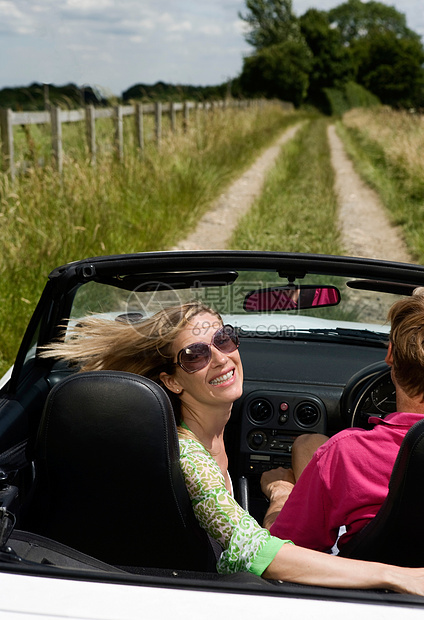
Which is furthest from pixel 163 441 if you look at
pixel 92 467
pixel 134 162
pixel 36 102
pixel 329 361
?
pixel 134 162

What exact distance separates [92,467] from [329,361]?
1959 mm

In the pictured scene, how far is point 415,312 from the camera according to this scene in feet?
6.57

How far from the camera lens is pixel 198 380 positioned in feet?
7.95

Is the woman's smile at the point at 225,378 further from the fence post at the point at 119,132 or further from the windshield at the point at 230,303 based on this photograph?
the fence post at the point at 119,132

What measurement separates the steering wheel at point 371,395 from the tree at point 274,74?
219 feet

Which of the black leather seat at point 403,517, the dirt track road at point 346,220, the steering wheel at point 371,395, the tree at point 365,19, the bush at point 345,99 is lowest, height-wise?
the dirt track road at point 346,220

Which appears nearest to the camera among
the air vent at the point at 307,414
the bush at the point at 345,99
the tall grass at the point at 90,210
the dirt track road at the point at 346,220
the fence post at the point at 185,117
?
the air vent at the point at 307,414

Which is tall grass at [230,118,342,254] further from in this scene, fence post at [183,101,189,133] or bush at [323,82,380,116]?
bush at [323,82,380,116]

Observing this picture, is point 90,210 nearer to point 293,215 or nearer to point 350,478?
point 293,215

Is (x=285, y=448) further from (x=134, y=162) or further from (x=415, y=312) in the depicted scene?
(x=134, y=162)

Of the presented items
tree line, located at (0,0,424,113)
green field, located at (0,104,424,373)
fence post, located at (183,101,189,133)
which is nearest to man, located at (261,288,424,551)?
green field, located at (0,104,424,373)

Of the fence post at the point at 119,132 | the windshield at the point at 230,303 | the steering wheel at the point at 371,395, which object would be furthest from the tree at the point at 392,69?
the steering wheel at the point at 371,395

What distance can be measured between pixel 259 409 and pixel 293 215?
30.6 ft

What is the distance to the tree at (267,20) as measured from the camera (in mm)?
76519
